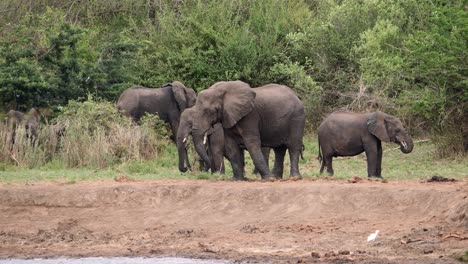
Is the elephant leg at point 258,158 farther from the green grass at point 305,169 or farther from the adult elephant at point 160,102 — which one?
the adult elephant at point 160,102

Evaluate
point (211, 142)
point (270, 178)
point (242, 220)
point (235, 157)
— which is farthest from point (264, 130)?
point (242, 220)

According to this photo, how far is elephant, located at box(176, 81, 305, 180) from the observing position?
58.3ft

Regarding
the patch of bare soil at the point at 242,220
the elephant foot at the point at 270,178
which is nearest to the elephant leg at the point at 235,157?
the elephant foot at the point at 270,178

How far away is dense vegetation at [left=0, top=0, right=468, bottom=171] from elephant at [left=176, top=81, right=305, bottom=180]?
4.13 metres

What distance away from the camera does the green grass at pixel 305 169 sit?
61.3ft

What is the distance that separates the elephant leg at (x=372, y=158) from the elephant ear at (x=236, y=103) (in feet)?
8.16

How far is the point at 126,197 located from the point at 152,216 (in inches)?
34.8

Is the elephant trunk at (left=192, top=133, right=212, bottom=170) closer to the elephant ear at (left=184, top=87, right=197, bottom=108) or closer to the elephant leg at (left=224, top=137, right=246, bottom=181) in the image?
the elephant leg at (left=224, top=137, right=246, bottom=181)

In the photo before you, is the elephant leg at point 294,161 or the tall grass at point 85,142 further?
the tall grass at point 85,142

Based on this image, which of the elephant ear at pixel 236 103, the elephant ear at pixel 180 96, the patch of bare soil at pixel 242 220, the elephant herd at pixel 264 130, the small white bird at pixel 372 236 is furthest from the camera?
Answer: the elephant ear at pixel 180 96

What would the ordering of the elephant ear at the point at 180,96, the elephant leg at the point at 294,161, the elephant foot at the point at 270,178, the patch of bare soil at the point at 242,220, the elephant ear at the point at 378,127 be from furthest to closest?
1. the elephant ear at the point at 180,96
2. the elephant ear at the point at 378,127
3. the elephant leg at the point at 294,161
4. the elephant foot at the point at 270,178
5. the patch of bare soil at the point at 242,220

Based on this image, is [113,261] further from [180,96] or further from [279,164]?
[180,96]

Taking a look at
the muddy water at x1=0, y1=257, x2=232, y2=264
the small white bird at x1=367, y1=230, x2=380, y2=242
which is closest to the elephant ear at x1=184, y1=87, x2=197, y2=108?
the muddy water at x1=0, y1=257, x2=232, y2=264

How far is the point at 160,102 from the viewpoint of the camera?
1000 inches
